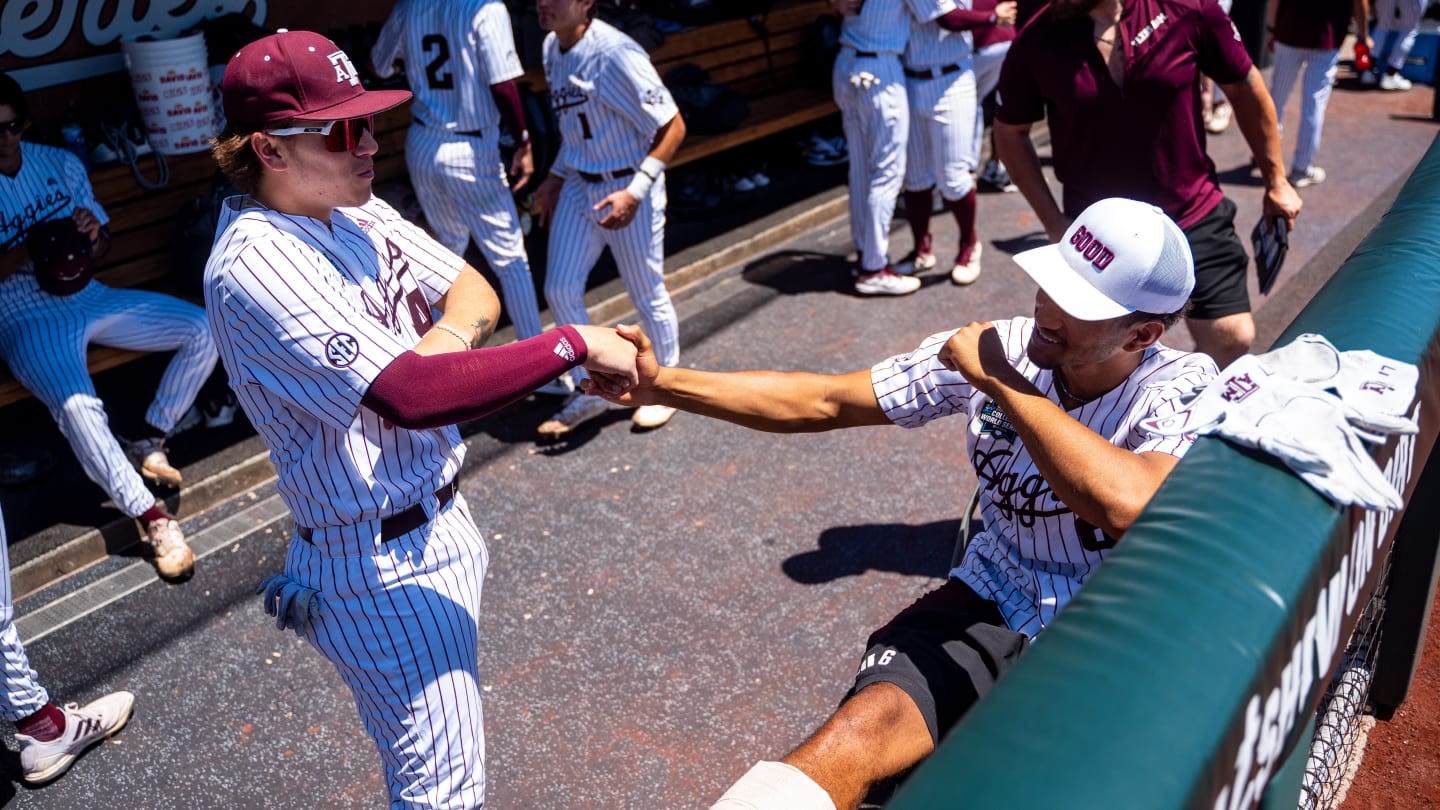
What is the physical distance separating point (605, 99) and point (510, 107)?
0.56 meters

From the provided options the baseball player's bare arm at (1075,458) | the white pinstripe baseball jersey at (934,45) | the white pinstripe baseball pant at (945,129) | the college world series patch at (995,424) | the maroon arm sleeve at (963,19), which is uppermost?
the baseball player's bare arm at (1075,458)

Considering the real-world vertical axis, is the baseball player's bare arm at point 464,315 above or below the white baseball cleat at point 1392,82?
above

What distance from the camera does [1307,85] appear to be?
8641mm

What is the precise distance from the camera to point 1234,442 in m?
1.92

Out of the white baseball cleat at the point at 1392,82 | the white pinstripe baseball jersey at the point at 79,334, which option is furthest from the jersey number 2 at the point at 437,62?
the white baseball cleat at the point at 1392,82

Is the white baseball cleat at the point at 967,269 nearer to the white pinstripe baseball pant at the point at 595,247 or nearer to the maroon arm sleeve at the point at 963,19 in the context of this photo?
the maroon arm sleeve at the point at 963,19

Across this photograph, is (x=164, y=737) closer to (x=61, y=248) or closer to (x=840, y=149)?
(x=61, y=248)

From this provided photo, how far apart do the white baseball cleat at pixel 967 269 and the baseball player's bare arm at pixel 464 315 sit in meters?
4.90

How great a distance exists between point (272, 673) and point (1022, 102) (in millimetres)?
3373

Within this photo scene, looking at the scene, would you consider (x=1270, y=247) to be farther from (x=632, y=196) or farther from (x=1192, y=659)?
(x=1192, y=659)

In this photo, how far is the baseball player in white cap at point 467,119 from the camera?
18.1ft

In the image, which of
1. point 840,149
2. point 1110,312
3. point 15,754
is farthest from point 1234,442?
point 840,149

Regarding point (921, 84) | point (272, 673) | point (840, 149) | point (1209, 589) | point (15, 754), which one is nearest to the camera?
point (1209, 589)

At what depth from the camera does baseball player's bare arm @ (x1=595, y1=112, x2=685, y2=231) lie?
533 cm
